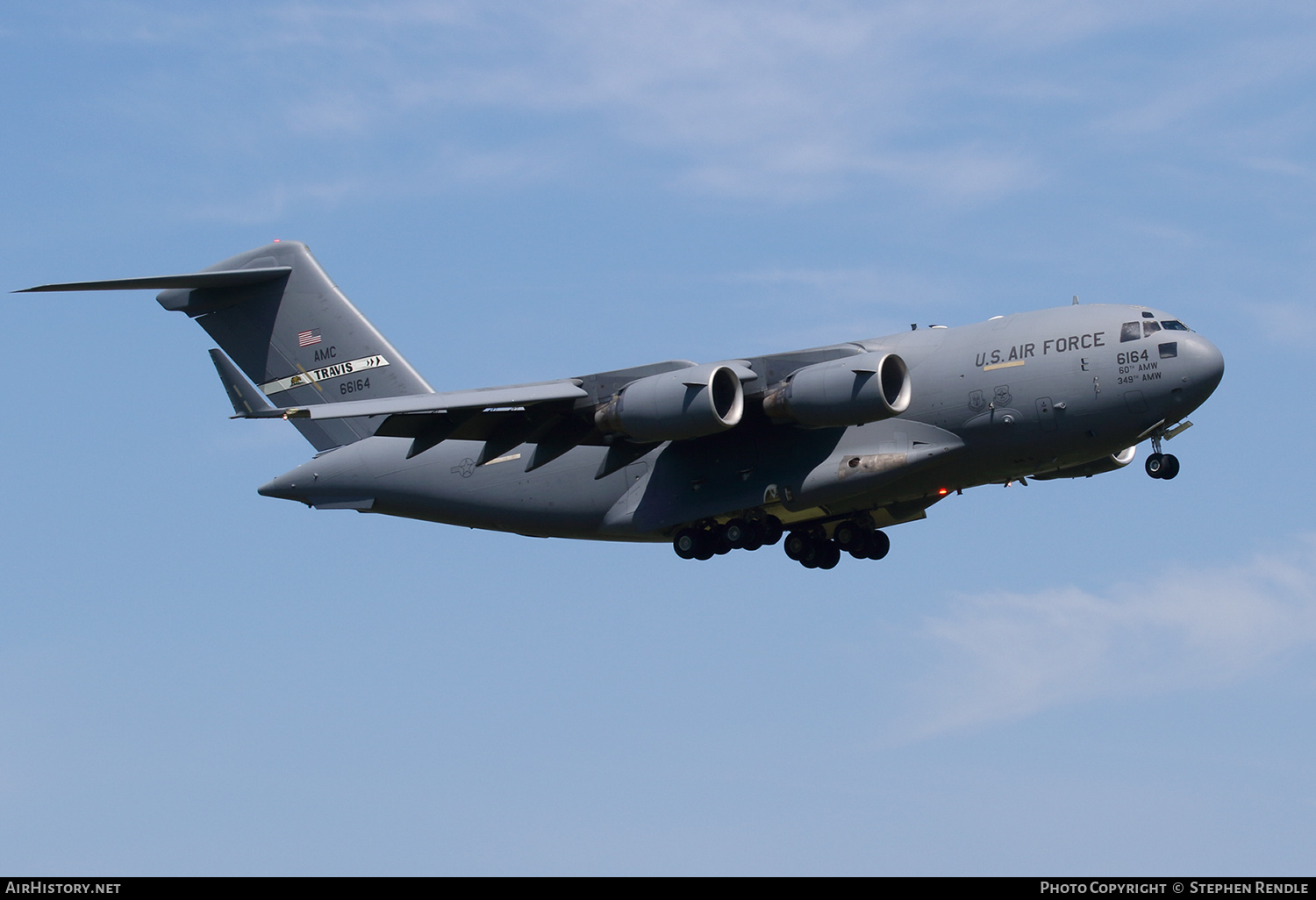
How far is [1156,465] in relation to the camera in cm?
1731

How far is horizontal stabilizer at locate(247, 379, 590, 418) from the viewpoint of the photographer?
56.5 feet

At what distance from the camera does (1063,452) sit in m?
17.5

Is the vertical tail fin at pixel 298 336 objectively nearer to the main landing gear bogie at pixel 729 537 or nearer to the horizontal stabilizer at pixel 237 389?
the horizontal stabilizer at pixel 237 389

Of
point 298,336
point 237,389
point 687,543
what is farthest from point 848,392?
point 298,336

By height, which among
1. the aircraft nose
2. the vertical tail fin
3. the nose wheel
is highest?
the vertical tail fin

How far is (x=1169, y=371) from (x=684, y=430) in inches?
194

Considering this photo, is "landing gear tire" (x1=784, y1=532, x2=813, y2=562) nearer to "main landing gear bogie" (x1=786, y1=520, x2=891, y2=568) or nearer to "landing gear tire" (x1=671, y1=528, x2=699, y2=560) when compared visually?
"main landing gear bogie" (x1=786, y1=520, x2=891, y2=568)

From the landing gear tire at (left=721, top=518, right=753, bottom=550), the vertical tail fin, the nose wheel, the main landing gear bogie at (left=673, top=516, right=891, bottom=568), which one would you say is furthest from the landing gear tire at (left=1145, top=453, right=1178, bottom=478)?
the vertical tail fin

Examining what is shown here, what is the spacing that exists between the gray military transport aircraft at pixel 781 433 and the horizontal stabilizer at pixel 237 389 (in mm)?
43

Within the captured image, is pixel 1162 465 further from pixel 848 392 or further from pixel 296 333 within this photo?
pixel 296 333

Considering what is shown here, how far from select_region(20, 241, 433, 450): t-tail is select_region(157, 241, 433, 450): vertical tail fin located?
12mm

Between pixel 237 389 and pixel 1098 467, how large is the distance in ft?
33.2

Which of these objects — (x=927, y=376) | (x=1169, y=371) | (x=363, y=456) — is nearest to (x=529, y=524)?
(x=363, y=456)
